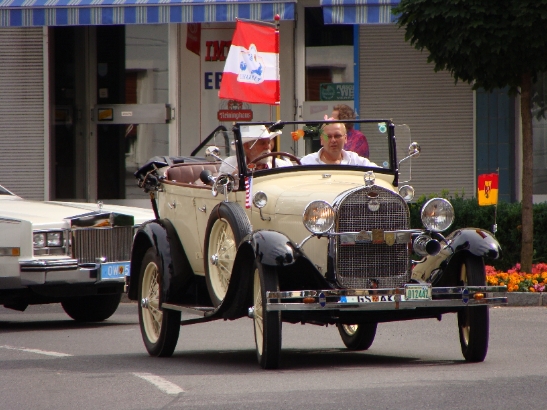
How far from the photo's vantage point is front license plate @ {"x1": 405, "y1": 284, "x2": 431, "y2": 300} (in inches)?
294

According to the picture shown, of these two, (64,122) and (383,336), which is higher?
(64,122)

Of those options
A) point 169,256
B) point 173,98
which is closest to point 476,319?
point 169,256

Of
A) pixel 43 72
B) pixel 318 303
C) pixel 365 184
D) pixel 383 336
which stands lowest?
pixel 383 336

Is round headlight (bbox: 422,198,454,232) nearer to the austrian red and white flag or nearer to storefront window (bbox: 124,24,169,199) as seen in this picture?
the austrian red and white flag

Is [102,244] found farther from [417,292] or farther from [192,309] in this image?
[417,292]

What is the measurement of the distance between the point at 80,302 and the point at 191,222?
3543 mm

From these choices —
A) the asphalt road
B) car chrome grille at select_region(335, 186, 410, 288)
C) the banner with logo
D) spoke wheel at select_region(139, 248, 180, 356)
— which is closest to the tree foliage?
A: the banner with logo

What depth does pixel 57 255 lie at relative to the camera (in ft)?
36.3

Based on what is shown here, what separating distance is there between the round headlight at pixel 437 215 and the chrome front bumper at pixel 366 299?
0.52 meters

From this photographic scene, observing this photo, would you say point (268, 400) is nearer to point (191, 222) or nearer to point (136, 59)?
point (191, 222)

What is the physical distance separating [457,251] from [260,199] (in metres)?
1.38

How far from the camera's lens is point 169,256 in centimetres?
891

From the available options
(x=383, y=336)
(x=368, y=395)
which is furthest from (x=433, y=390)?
(x=383, y=336)

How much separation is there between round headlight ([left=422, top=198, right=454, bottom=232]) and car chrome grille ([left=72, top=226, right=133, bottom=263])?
4385 millimetres
